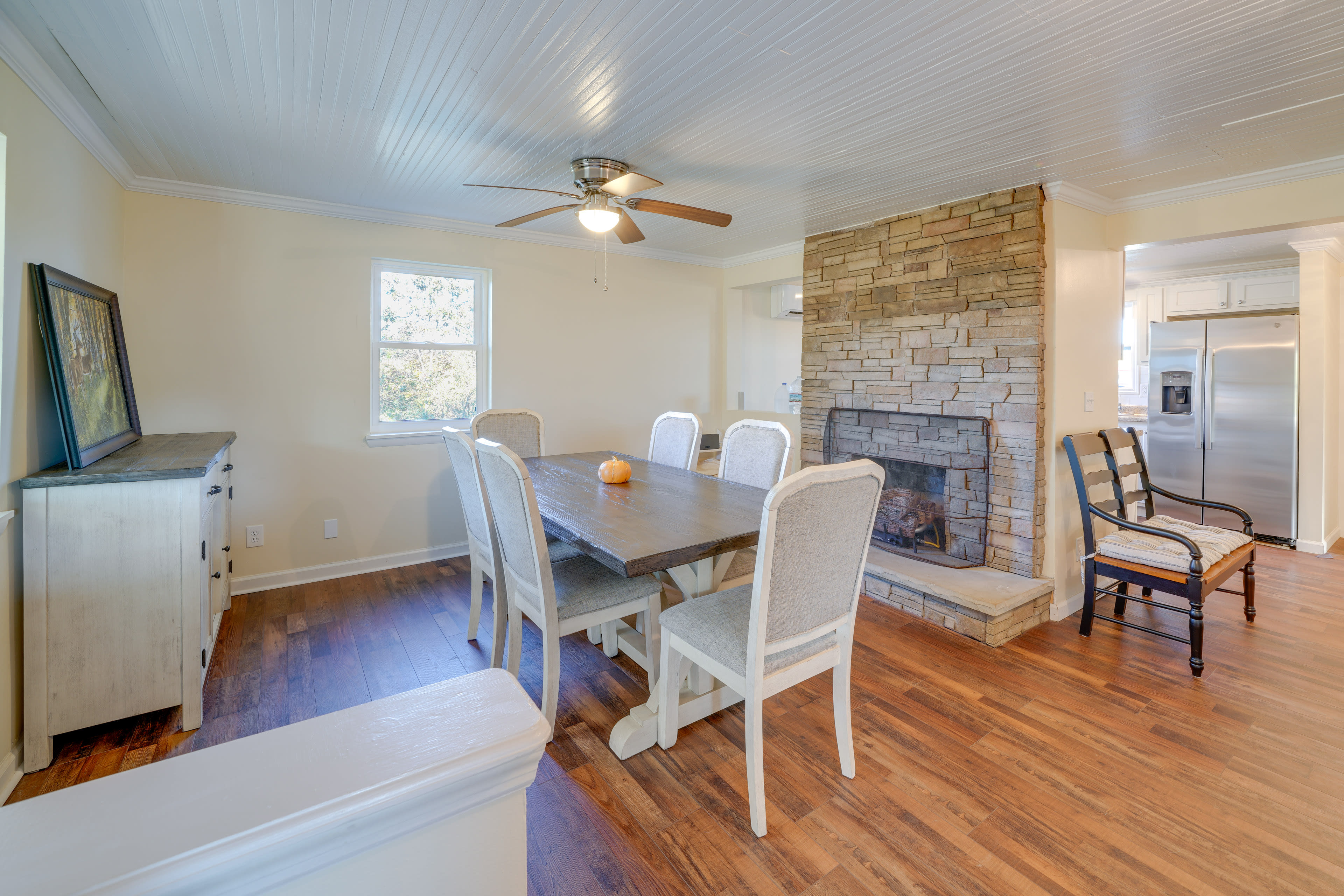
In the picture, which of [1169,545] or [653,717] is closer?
[653,717]

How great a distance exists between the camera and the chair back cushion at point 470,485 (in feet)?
7.92

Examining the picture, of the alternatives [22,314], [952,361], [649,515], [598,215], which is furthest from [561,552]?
[952,361]

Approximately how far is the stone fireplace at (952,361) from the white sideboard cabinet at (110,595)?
10.2 ft

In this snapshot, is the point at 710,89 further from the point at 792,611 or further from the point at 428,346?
the point at 428,346

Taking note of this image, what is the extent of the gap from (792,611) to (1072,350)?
8.06 ft

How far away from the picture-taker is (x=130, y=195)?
9.89 feet

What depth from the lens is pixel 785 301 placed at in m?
5.16

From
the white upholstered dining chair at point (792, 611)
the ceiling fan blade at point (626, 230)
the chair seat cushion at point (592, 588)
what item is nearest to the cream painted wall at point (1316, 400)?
the white upholstered dining chair at point (792, 611)

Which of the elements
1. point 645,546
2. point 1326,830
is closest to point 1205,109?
point 1326,830

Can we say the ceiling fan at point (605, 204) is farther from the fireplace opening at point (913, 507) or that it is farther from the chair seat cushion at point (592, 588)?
the fireplace opening at point (913, 507)

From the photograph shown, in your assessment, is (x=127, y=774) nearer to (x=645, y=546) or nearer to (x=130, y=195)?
(x=645, y=546)

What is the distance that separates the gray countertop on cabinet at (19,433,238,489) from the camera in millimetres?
1934

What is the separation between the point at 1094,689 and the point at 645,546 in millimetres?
2022

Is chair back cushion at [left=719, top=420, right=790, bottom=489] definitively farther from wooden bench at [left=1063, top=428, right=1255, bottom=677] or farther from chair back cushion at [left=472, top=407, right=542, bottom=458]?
wooden bench at [left=1063, top=428, right=1255, bottom=677]
